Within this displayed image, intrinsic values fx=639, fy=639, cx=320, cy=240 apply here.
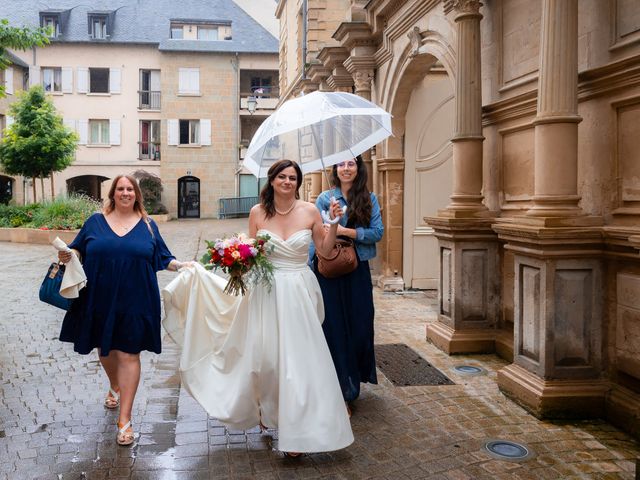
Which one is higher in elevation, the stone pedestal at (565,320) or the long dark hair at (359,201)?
the long dark hair at (359,201)

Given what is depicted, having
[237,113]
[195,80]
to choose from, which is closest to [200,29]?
[195,80]

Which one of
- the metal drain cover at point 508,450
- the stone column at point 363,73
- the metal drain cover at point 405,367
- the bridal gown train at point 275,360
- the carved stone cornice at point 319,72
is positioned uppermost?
the carved stone cornice at point 319,72

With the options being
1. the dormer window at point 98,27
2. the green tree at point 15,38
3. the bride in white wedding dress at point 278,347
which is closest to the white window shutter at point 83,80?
the dormer window at point 98,27

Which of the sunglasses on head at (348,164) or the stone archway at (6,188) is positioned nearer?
the sunglasses on head at (348,164)

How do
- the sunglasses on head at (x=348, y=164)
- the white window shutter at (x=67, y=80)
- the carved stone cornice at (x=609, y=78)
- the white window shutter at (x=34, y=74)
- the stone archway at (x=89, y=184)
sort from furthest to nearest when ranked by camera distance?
1. the stone archway at (x=89, y=184)
2. the white window shutter at (x=67, y=80)
3. the white window shutter at (x=34, y=74)
4. the sunglasses on head at (x=348, y=164)
5. the carved stone cornice at (x=609, y=78)

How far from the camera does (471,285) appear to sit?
718 cm

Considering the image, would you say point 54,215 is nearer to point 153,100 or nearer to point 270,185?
point 153,100

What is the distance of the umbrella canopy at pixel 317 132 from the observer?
4809 mm

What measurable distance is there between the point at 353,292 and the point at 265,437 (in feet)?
4.39

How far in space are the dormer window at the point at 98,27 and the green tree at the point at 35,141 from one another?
A: 465 inches

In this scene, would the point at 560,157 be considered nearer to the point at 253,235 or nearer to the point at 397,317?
the point at 253,235

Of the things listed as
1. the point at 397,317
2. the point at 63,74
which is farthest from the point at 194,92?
the point at 397,317

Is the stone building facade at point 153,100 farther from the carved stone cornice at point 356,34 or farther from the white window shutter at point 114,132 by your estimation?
the carved stone cornice at point 356,34

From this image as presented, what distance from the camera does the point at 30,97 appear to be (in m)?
28.0
